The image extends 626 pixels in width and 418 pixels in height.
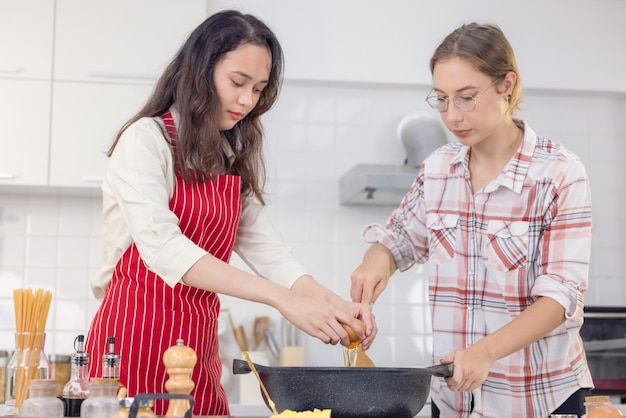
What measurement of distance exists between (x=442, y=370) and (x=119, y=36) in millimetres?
2288

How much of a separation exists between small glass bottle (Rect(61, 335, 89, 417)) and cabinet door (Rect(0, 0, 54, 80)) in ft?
7.03

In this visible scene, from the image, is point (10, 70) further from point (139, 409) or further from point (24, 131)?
point (139, 409)

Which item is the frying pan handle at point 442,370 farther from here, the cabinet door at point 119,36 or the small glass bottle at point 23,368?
the cabinet door at point 119,36

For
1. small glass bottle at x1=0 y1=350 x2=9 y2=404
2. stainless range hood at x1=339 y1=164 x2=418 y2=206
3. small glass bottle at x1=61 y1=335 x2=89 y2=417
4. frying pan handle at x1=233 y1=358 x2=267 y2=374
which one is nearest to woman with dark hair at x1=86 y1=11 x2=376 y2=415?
frying pan handle at x1=233 y1=358 x2=267 y2=374

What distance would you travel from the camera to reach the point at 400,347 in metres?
3.48

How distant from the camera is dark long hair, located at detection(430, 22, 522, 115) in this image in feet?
6.07

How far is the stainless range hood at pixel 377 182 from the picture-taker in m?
3.15

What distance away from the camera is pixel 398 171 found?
3.22 meters

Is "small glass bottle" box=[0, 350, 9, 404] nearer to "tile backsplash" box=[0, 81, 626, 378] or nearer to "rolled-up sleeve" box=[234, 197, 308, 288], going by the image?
"tile backsplash" box=[0, 81, 626, 378]

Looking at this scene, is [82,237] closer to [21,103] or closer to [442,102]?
[21,103]

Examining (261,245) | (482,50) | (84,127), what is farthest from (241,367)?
(84,127)

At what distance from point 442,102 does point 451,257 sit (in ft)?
1.19

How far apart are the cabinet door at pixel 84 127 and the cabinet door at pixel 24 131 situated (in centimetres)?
4

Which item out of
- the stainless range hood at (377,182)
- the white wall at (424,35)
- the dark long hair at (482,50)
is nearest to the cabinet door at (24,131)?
the white wall at (424,35)
